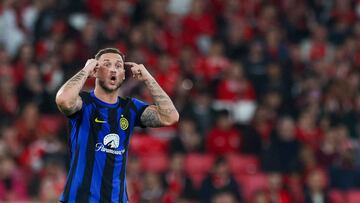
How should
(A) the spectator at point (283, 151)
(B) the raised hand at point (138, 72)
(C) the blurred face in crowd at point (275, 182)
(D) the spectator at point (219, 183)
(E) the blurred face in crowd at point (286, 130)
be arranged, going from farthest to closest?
(E) the blurred face in crowd at point (286, 130) < (A) the spectator at point (283, 151) < (C) the blurred face in crowd at point (275, 182) < (D) the spectator at point (219, 183) < (B) the raised hand at point (138, 72)

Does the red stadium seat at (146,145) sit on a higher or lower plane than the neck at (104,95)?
lower

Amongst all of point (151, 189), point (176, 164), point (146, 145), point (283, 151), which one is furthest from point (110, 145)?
point (283, 151)

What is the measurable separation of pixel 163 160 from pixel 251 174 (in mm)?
1294

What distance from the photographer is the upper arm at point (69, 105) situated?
272 inches

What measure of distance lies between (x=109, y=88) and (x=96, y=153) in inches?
19.2

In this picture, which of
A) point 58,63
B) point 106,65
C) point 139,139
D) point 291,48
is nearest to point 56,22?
point 58,63

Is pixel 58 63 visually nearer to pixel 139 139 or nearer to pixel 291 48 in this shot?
pixel 139 139

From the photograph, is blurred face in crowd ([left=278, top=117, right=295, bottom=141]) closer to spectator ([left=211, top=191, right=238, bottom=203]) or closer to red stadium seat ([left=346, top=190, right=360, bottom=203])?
red stadium seat ([left=346, top=190, right=360, bottom=203])

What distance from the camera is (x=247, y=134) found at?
1439 centimetres

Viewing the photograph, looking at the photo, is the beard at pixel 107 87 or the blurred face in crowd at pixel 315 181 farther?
the blurred face in crowd at pixel 315 181

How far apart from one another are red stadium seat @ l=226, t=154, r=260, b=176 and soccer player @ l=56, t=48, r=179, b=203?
6810 mm

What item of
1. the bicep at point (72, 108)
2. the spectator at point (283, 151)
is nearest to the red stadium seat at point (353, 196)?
the spectator at point (283, 151)

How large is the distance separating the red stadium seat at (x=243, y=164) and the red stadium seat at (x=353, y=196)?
1.36m

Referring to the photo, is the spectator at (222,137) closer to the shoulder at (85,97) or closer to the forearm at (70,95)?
the shoulder at (85,97)
